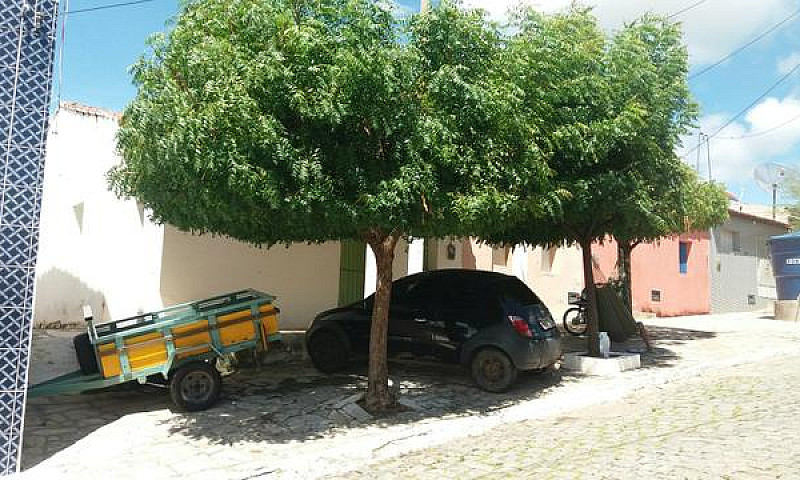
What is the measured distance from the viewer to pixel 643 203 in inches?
327

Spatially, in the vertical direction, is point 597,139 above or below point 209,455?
above

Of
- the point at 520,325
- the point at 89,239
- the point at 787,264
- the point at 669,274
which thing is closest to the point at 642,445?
the point at 520,325

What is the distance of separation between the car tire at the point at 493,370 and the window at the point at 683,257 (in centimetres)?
1681

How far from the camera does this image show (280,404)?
24.0ft

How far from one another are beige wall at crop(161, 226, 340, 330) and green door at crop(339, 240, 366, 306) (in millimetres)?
212

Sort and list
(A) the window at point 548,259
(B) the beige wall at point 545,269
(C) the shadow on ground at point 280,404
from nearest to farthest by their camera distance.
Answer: (C) the shadow on ground at point 280,404
(B) the beige wall at point 545,269
(A) the window at point 548,259

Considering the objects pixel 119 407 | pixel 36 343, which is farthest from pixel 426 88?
pixel 36 343

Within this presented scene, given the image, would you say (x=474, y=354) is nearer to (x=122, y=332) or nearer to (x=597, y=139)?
(x=597, y=139)

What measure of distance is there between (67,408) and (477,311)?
5.10 meters

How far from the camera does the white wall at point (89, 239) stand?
36.1 feet

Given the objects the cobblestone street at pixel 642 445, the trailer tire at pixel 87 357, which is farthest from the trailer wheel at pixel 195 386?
the cobblestone street at pixel 642 445

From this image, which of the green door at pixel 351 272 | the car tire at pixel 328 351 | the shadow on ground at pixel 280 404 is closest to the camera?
the shadow on ground at pixel 280 404

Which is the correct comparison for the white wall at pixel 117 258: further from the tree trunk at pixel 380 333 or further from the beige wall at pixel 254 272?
the tree trunk at pixel 380 333

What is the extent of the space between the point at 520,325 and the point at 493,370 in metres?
0.74
